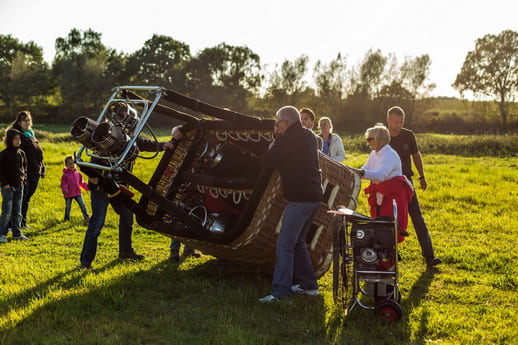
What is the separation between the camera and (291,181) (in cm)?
534

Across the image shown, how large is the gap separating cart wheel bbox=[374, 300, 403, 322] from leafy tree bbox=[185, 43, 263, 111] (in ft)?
187

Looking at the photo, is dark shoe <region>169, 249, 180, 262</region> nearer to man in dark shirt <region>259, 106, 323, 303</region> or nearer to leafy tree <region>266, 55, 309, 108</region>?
man in dark shirt <region>259, 106, 323, 303</region>

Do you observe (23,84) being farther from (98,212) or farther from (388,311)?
(388,311)

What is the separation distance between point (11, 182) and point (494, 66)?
4922 cm

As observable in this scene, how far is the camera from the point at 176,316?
5051 mm

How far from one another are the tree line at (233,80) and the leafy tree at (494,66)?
0.09 metres

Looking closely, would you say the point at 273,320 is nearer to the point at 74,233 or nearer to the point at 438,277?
the point at 438,277

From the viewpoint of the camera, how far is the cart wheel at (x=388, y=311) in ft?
15.9

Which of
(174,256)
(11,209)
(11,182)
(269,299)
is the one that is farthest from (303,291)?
(11,182)

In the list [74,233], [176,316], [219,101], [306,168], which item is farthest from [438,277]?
[219,101]

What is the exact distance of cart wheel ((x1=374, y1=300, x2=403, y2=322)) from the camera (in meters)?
4.84

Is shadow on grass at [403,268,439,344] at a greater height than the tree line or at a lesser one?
lesser

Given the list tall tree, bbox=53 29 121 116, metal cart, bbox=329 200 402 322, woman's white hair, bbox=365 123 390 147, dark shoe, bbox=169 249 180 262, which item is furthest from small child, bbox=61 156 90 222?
tall tree, bbox=53 29 121 116

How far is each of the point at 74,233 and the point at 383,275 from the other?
7105mm
